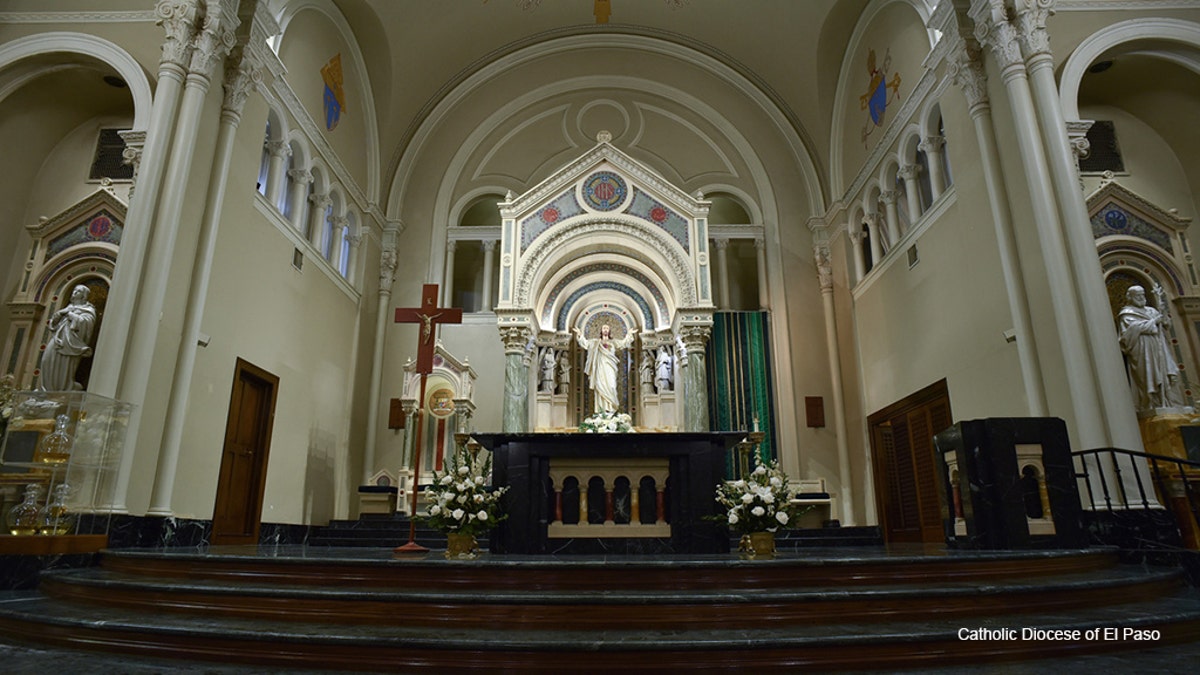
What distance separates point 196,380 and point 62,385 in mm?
1121

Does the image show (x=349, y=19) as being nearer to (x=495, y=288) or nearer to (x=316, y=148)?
(x=316, y=148)

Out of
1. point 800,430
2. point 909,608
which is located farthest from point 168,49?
point 800,430

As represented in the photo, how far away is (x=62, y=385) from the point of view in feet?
21.5

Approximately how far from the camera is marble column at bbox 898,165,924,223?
9.30 meters

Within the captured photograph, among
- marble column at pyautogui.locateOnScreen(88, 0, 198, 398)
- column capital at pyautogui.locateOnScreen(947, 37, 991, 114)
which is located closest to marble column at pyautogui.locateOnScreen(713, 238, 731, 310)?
column capital at pyautogui.locateOnScreen(947, 37, 991, 114)

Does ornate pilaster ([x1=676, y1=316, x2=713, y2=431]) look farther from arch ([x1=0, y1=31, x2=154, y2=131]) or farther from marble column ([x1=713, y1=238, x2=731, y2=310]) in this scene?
arch ([x1=0, y1=31, x2=154, y2=131])

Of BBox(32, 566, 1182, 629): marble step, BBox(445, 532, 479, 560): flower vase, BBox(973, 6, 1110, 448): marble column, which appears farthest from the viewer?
BBox(973, 6, 1110, 448): marble column

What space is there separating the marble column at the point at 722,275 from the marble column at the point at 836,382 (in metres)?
1.64

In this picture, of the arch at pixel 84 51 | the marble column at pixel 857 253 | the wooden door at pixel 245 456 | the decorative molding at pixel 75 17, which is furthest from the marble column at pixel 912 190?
the decorative molding at pixel 75 17

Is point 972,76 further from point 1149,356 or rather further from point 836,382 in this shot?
point 836,382

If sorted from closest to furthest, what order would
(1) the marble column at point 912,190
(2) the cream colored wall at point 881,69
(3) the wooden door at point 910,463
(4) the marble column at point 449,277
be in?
1. (3) the wooden door at point 910,463
2. (1) the marble column at point 912,190
3. (2) the cream colored wall at point 881,69
4. (4) the marble column at point 449,277

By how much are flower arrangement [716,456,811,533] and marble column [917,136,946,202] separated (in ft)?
17.1

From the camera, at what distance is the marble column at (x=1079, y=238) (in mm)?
5750

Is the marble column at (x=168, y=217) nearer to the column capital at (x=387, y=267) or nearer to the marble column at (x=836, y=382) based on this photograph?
the column capital at (x=387, y=267)
